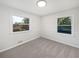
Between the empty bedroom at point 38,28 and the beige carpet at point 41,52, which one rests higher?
the empty bedroom at point 38,28

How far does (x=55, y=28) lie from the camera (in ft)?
15.4

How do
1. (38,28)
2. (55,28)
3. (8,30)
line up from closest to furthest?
(8,30), (55,28), (38,28)

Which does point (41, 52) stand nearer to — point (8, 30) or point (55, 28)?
point (8, 30)

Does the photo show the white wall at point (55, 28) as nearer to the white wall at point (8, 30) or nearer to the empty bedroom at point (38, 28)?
the empty bedroom at point (38, 28)

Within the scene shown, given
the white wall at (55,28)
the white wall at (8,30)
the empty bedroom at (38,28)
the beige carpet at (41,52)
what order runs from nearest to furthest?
the beige carpet at (41,52) → the empty bedroom at (38,28) → the white wall at (8,30) → the white wall at (55,28)

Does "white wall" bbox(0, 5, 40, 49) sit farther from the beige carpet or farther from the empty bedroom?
the beige carpet

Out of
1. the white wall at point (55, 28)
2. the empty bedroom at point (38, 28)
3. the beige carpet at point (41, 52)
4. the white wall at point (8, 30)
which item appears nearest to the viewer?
the beige carpet at point (41, 52)

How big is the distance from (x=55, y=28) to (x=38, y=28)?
62.3 inches

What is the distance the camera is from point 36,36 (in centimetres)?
553

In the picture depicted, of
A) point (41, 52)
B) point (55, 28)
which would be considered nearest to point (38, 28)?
point (55, 28)

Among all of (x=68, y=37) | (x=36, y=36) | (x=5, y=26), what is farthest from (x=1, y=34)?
(x=68, y=37)

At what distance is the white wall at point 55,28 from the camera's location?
3524 millimetres

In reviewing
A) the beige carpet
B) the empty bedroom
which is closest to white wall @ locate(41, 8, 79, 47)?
A: the empty bedroom

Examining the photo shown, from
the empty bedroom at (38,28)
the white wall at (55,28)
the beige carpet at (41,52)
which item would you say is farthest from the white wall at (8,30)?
the white wall at (55,28)
